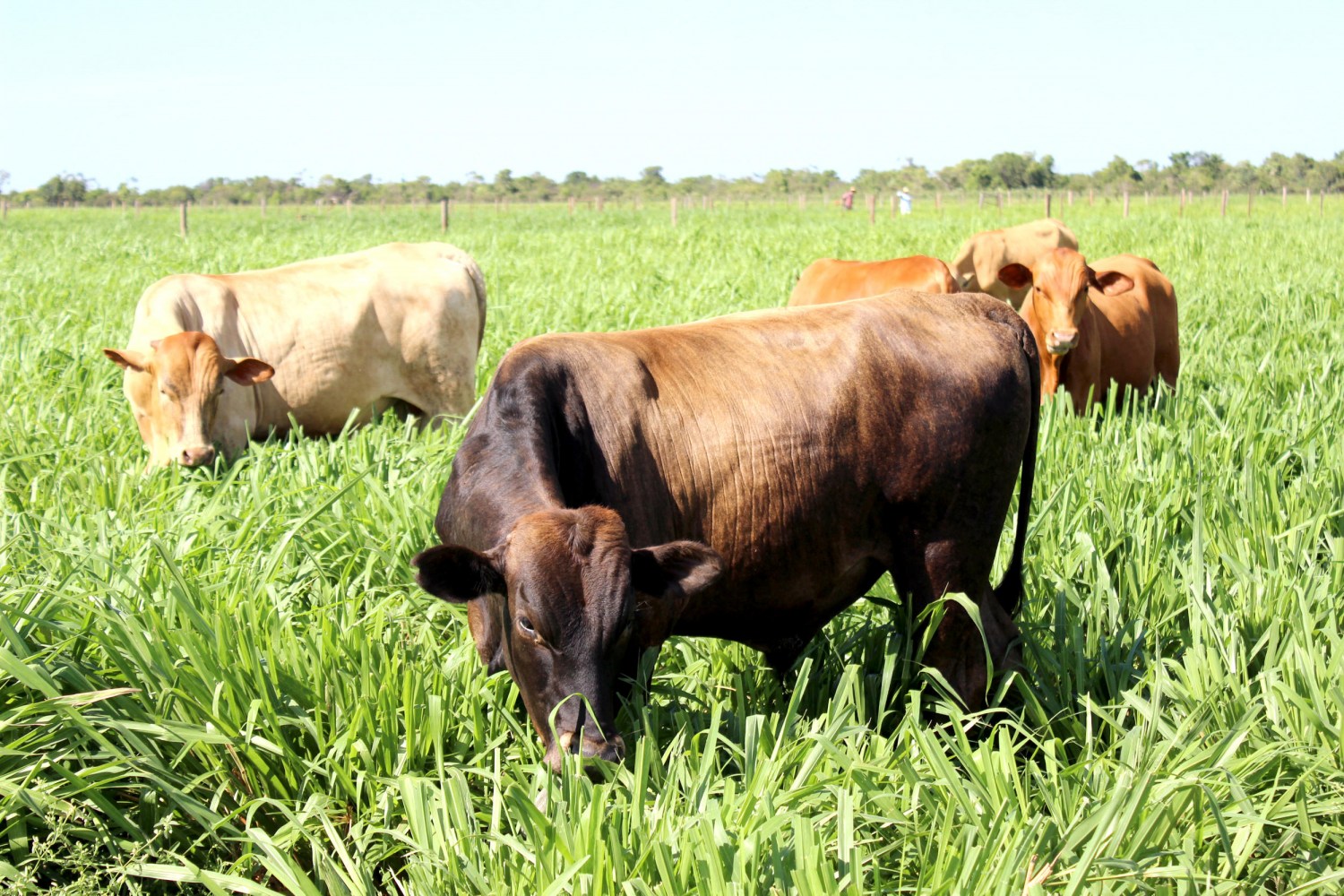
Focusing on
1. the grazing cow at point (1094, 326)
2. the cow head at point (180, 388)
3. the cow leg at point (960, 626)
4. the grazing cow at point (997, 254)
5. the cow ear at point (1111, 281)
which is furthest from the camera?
the grazing cow at point (997, 254)

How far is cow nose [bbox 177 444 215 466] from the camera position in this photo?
A: 5863mm

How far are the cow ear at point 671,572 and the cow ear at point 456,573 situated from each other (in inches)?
12.8

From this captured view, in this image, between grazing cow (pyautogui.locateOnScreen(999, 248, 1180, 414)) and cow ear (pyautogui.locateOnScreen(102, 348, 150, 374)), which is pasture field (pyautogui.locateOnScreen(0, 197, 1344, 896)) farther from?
grazing cow (pyautogui.locateOnScreen(999, 248, 1180, 414))

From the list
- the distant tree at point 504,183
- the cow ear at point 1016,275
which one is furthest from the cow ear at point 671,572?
the distant tree at point 504,183

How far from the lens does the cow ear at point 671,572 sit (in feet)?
8.79

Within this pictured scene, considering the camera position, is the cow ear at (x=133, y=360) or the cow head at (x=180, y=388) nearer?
the cow head at (x=180, y=388)

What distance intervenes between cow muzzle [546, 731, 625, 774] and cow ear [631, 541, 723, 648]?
0.31m

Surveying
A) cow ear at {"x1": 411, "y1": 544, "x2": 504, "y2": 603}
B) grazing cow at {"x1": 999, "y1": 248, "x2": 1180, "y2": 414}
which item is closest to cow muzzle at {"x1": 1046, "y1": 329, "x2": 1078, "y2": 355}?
grazing cow at {"x1": 999, "y1": 248, "x2": 1180, "y2": 414}

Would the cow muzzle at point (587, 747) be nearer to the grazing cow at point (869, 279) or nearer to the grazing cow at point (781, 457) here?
the grazing cow at point (781, 457)

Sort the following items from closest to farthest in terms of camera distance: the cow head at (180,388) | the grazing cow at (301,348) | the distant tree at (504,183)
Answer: the cow head at (180,388), the grazing cow at (301,348), the distant tree at (504,183)

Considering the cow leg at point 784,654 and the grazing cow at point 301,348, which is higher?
the grazing cow at point 301,348

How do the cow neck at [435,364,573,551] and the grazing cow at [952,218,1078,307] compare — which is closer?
the cow neck at [435,364,573,551]

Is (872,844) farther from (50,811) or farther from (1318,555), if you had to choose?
(1318,555)

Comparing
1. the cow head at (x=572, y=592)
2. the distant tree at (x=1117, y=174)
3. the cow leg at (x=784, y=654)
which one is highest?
the distant tree at (x=1117, y=174)
